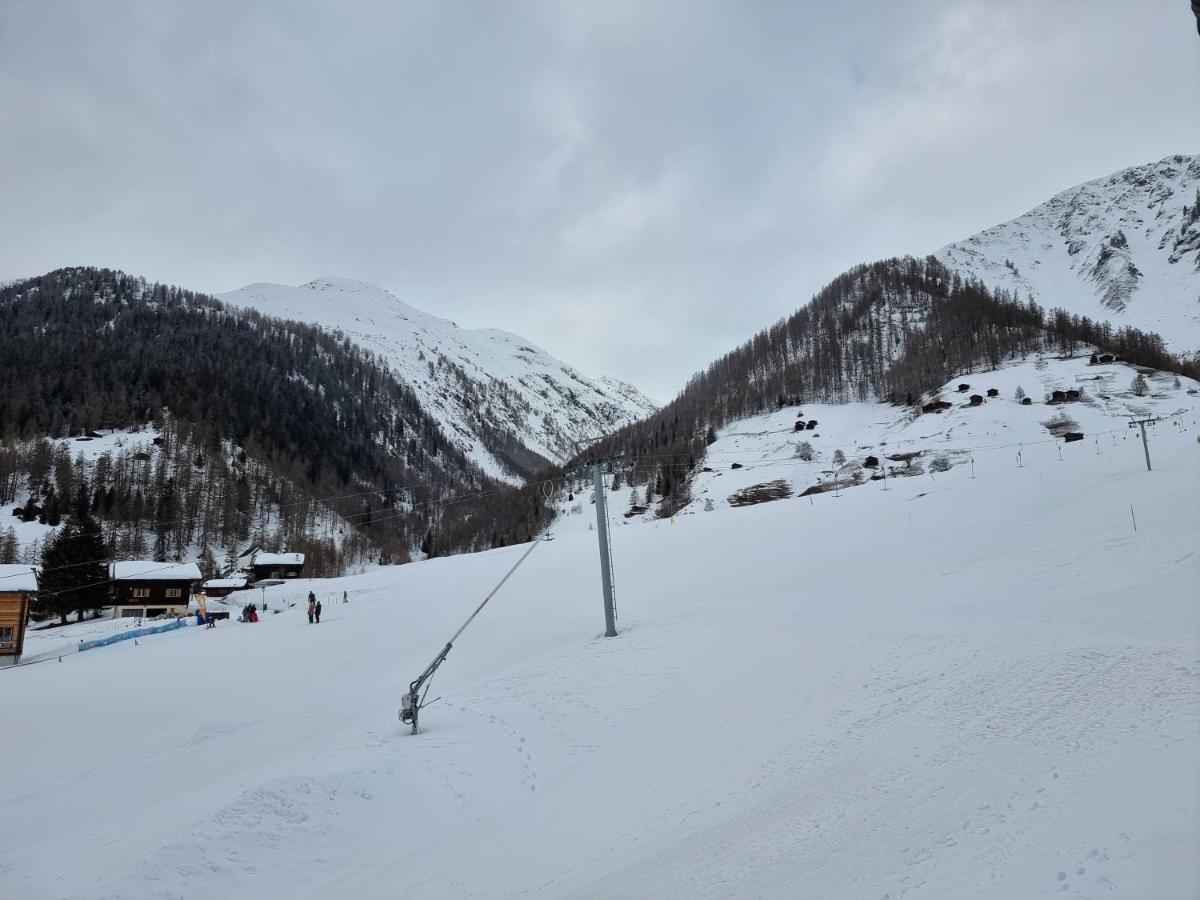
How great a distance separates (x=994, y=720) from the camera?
9.17 metres

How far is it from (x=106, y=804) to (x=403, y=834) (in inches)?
249

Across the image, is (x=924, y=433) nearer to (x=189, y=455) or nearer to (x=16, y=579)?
(x=16, y=579)

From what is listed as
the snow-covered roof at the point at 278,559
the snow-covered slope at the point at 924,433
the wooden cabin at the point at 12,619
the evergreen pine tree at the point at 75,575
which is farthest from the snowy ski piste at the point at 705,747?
the snow-covered roof at the point at 278,559

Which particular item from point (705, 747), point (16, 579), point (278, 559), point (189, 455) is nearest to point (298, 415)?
point (189, 455)

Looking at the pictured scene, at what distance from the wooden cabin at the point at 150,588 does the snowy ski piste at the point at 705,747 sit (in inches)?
1514

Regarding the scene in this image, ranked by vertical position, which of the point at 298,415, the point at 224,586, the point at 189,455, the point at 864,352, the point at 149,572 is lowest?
the point at 224,586

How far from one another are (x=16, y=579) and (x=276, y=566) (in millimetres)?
53478

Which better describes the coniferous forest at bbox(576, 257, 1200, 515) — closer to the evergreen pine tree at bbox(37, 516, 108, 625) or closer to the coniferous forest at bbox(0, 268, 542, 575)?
the coniferous forest at bbox(0, 268, 542, 575)

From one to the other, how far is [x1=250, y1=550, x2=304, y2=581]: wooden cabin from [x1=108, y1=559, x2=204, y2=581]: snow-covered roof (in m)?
26.1

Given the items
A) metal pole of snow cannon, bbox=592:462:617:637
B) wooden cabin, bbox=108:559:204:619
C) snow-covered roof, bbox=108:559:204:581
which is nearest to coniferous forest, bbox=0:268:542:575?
snow-covered roof, bbox=108:559:204:581

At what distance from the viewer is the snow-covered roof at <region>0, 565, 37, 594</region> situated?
3591cm

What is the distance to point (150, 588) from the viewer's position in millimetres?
59469

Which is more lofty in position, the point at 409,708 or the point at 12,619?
the point at 12,619

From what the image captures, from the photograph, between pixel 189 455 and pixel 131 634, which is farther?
pixel 189 455
